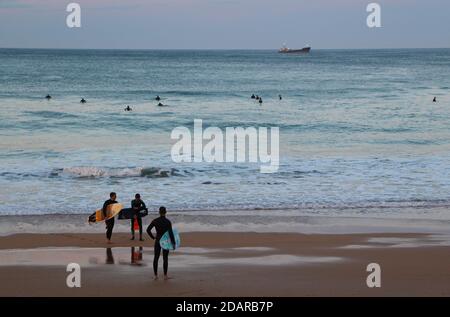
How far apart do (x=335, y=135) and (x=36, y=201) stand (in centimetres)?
2257

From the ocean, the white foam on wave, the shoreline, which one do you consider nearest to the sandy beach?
the shoreline

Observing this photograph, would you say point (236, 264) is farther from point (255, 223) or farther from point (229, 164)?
point (229, 164)

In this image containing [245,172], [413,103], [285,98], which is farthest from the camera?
[285,98]

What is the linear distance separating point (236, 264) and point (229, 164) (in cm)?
1596

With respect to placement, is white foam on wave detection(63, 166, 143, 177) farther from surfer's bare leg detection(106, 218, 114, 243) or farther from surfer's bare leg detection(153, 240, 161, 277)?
surfer's bare leg detection(153, 240, 161, 277)

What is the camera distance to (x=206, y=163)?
103 feet

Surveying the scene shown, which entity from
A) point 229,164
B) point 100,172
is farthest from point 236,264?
point 229,164

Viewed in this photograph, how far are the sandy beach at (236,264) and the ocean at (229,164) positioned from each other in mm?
3745

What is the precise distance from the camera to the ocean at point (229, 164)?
23.8 metres

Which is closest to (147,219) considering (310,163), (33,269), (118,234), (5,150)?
(118,234)

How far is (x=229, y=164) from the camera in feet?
102

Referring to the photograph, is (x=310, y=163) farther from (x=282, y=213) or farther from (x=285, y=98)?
(x=285, y=98)

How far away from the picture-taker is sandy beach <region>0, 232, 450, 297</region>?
1346 cm

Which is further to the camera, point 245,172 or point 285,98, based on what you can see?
point 285,98
